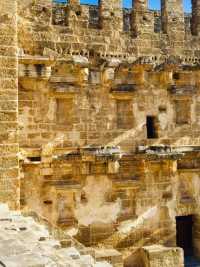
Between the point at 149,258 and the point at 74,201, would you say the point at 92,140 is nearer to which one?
the point at 74,201

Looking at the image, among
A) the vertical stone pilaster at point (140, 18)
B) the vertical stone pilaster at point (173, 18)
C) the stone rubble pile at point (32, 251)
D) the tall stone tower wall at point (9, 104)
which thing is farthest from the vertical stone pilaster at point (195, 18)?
the stone rubble pile at point (32, 251)

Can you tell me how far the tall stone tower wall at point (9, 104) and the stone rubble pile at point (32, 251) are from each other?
9.00 feet

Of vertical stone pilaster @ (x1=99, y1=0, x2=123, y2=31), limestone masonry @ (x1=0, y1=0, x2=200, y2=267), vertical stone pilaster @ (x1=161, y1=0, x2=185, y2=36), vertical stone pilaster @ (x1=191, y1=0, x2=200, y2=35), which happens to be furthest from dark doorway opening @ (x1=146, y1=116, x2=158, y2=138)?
vertical stone pilaster @ (x1=191, y1=0, x2=200, y2=35)

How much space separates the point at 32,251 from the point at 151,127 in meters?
7.76

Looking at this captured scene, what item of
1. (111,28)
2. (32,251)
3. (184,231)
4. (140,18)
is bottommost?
(184,231)

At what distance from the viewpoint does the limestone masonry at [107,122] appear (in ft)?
34.9

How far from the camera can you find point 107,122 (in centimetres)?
1167

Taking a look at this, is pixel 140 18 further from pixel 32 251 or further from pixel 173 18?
pixel 32 251

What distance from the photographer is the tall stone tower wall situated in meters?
9.53

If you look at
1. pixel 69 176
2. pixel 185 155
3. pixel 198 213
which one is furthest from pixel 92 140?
pixel 198 213

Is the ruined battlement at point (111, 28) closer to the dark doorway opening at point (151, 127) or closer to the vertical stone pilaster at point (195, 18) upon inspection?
the vertical stone pilaster at point (195, 18)

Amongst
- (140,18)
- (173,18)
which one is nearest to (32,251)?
(140,18)

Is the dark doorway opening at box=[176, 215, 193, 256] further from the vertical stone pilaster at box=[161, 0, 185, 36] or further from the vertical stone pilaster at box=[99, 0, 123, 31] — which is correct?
the vertical stone pilaster at box=[99, 0, 123, 31]

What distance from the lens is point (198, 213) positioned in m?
12.6
